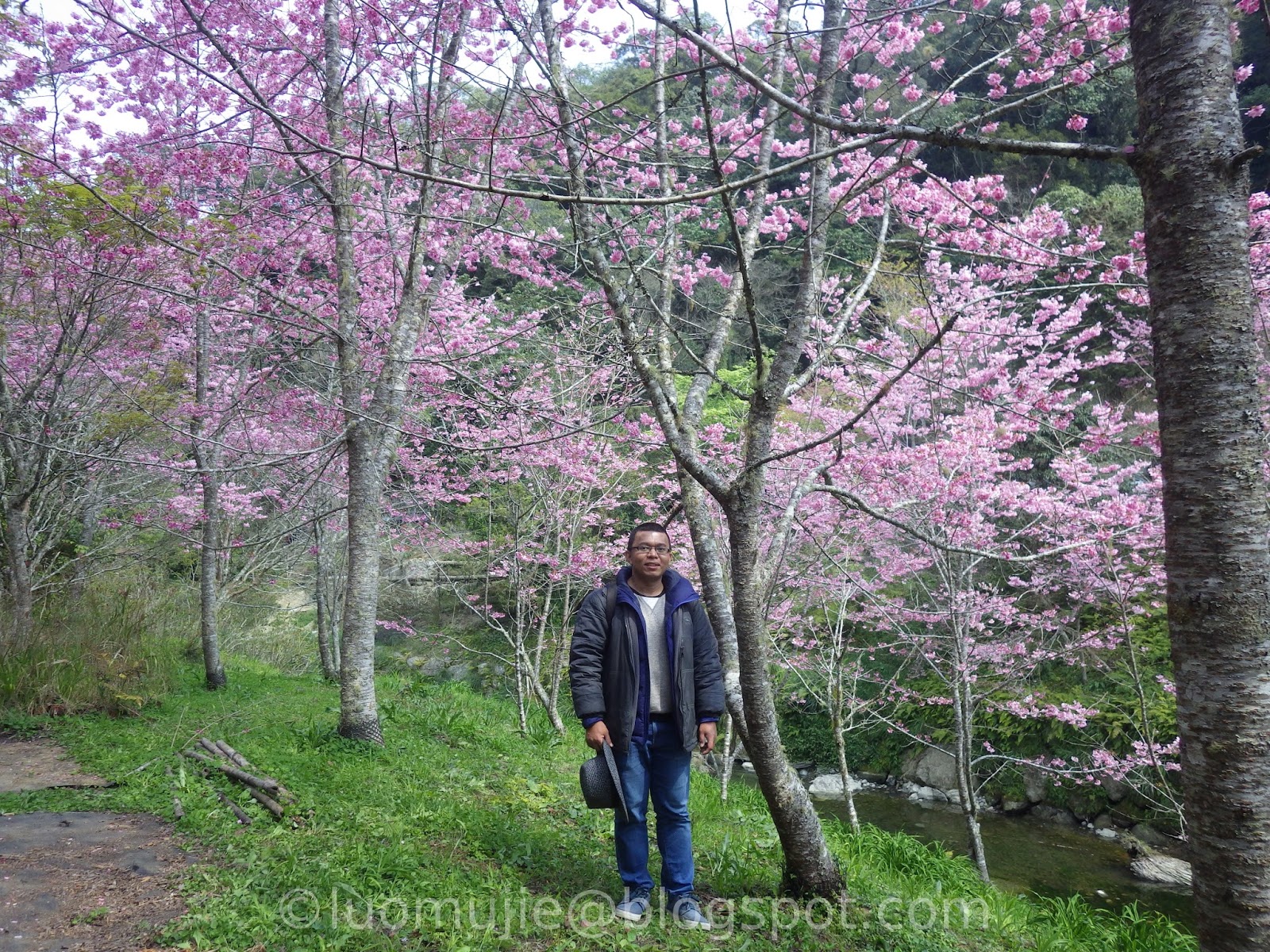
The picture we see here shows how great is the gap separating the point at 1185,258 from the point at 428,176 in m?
1.74

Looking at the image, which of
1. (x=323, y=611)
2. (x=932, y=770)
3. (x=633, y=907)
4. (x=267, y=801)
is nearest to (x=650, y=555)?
(x=633, y=907)

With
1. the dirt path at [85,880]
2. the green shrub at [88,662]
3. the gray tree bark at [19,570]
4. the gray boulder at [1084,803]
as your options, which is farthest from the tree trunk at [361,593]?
the gray boulder at [1084,803]

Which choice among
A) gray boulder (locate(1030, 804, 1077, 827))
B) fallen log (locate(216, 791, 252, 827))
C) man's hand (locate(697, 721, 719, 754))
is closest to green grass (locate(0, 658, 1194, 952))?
fallen log (locate(216, 791, 252, 827))

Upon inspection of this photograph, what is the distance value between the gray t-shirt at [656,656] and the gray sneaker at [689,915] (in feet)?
2.48

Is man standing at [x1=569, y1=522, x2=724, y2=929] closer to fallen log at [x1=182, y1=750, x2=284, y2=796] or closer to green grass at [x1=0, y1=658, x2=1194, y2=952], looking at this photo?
green grass at [x1=0, y1=658, x2=1194, y2=952]

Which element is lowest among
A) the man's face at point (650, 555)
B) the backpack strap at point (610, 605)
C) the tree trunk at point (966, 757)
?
the tree trunk at point (966, 757)

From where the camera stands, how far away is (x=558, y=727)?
839 centimetres

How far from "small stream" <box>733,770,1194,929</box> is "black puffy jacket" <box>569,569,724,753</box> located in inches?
201

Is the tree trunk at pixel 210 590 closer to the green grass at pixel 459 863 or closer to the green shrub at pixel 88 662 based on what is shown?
the green shrub at pixel 88 662

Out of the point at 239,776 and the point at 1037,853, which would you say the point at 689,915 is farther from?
the point at 1037,853

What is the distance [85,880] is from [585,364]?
5.25 metres

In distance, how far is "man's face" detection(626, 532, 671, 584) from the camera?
3.41 meters

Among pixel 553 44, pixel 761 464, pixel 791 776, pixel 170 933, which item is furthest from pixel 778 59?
pixel 170 933

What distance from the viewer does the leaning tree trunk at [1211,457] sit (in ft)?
5.45
